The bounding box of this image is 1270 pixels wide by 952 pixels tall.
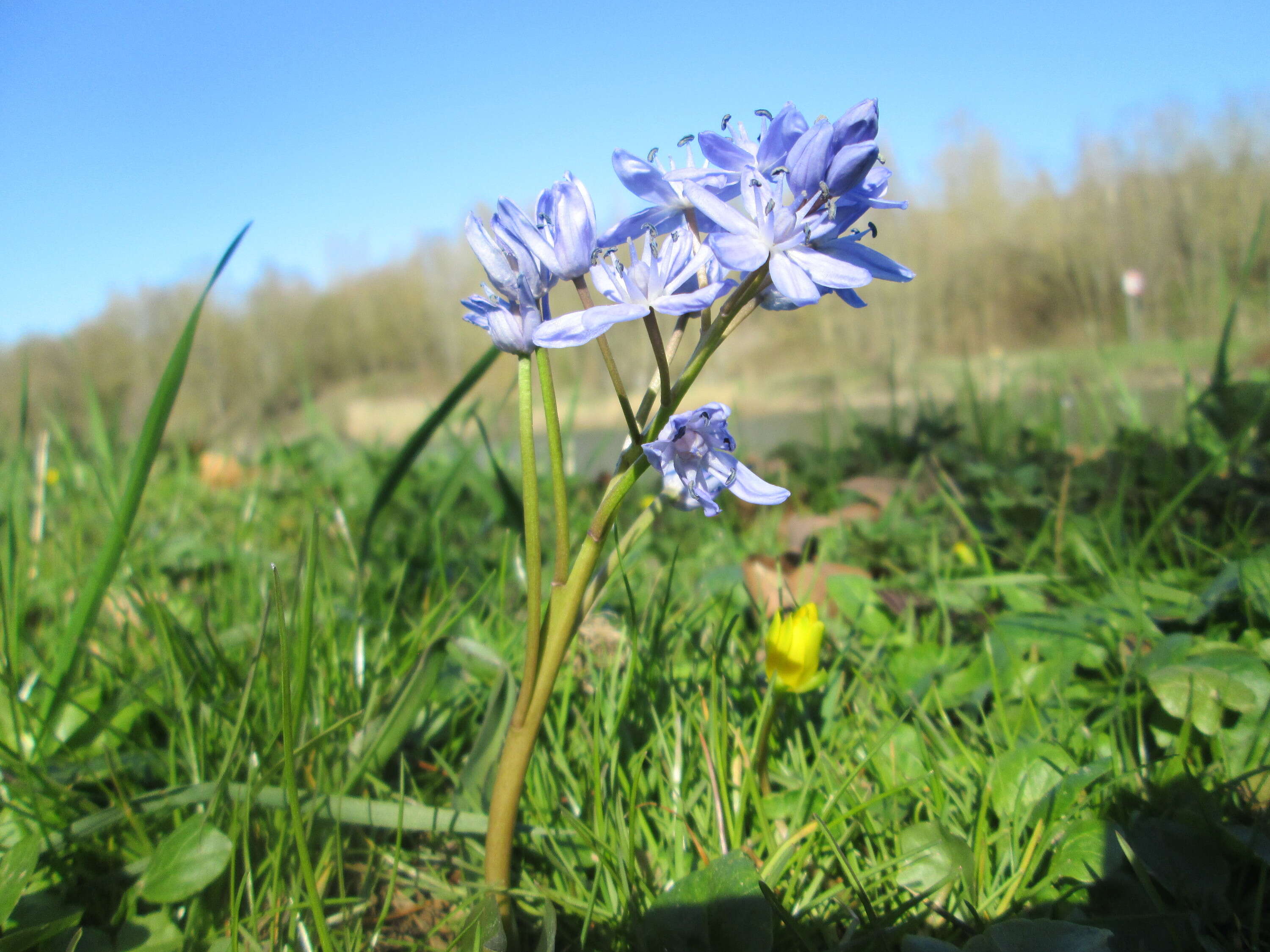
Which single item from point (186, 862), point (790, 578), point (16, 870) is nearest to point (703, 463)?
point (186, 862)

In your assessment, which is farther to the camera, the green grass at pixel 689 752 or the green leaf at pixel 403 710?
the green leaf at pixel 403 710

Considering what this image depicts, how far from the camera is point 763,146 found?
70cm

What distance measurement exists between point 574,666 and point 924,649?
587 mm

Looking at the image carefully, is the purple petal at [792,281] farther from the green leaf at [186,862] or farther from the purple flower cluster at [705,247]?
the green leaf at [186,862]

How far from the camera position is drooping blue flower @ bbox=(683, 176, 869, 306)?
0.62m

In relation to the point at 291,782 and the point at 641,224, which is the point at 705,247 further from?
the point at 291,782

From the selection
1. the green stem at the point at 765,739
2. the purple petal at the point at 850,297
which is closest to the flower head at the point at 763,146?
the purple petal at the point at 850,297

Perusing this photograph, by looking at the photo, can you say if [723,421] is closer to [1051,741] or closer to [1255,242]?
[1051,741]

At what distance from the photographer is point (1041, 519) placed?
1.69 meters

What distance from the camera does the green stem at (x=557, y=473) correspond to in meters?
0.68

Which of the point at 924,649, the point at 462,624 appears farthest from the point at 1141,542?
the point at 462,624

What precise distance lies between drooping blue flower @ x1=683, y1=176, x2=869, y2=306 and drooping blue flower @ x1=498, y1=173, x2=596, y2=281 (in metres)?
0.10

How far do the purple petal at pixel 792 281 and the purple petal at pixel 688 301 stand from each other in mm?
52

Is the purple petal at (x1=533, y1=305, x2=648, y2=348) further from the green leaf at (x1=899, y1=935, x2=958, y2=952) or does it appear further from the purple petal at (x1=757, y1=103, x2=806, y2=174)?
the green leaf at (x1=899, y1=935, x2=958, y2=952)
